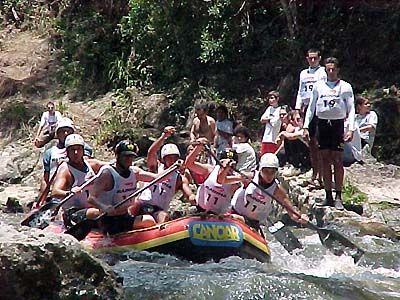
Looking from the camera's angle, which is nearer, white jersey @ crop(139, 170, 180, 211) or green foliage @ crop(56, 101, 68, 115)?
white jersey @ crop(139, 170, 180, 211)

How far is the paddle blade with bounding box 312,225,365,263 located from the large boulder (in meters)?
3.81

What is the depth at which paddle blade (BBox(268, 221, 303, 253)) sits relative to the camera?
8.54 m

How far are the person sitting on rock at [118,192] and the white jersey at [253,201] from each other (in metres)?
0.88

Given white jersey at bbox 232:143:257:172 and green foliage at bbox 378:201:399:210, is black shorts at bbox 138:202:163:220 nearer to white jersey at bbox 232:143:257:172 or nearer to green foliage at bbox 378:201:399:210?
white jersey at bbox 232:143:257:172

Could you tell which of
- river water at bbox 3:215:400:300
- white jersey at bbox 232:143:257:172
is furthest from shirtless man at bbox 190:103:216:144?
river water at bbox 3:215:400:300

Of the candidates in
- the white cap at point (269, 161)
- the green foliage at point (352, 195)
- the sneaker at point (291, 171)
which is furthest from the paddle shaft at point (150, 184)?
the sneaker at point (291, 171)

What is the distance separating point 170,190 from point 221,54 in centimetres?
733

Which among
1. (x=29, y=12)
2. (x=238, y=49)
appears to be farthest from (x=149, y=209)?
(x=29, y=12)

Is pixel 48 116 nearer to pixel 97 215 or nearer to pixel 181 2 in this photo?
pixel 181 2

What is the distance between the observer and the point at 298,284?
6508 mm

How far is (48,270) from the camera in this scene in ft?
16.1

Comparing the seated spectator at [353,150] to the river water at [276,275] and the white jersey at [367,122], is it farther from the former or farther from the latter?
the river water at [276,275]

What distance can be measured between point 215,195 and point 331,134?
5.91 feet

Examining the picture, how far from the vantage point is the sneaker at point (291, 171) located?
1129cm
